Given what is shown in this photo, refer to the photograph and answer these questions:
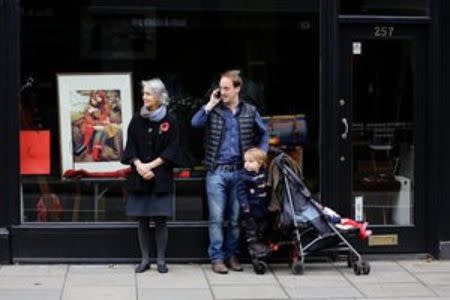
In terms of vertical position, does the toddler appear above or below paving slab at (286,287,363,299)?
above

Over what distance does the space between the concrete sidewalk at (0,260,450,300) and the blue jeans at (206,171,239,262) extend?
9.2 inches

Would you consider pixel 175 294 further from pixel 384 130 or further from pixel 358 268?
pixel 384 130

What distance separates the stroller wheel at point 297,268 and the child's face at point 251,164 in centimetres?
93

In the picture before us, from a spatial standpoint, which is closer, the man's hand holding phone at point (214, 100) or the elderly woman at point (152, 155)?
the elderly woman at point (152, 155)

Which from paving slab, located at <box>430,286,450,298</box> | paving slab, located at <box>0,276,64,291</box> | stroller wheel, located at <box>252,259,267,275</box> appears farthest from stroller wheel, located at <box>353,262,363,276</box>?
paving slab, located at <box>0,276,64,291</box>

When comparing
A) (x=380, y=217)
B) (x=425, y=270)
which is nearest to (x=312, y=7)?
(x=380, y=217)

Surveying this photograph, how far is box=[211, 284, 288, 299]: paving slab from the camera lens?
724 centimetres

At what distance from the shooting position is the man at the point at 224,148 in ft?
26.5

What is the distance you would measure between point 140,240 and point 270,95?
1.93 metres

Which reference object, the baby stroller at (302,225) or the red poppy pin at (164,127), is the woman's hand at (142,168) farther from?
the baby stroller at (302,225)

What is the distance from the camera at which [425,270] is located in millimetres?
8328

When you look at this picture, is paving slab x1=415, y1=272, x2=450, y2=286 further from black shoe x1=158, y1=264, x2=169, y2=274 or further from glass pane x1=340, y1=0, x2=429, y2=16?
glass pane x1=340, y1=0, x2=429, y2=16

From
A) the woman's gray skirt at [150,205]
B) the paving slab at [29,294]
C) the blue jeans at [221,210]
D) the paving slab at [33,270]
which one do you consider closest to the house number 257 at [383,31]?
the blue jeans at [221,210]

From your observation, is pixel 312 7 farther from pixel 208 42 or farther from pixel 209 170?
pixel 209 170
